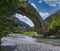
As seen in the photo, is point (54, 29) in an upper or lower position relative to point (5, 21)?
lower

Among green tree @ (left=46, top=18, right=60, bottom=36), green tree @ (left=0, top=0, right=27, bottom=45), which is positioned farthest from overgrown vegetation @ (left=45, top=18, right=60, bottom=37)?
green tree @ (left=0, top=0, right=27, bottom=45)

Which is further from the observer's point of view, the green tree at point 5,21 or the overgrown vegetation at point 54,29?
the overgrown vegetation at point 54,29

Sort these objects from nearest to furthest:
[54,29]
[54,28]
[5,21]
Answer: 1. [5,21]
2. [54,29]
3. [54,28]

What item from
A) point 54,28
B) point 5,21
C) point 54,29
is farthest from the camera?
point 54,28

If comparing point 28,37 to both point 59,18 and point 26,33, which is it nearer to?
point 26,33

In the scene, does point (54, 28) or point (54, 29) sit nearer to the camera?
point (54, 29)

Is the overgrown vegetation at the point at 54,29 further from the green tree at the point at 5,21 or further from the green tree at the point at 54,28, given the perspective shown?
the green tree at the point at 5,21

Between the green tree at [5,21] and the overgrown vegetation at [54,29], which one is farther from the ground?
the green tree at [5,21]

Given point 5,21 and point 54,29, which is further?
point 54,29

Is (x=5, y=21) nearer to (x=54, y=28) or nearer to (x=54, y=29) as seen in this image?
(x=54, y=29)

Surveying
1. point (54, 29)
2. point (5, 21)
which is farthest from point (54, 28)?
point (5, 21)

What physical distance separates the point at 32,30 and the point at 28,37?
31.0 inches

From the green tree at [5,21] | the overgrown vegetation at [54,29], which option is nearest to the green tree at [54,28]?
the overgrown vegetation at [54,29]

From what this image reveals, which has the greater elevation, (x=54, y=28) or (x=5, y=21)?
(x=5, y=21)
